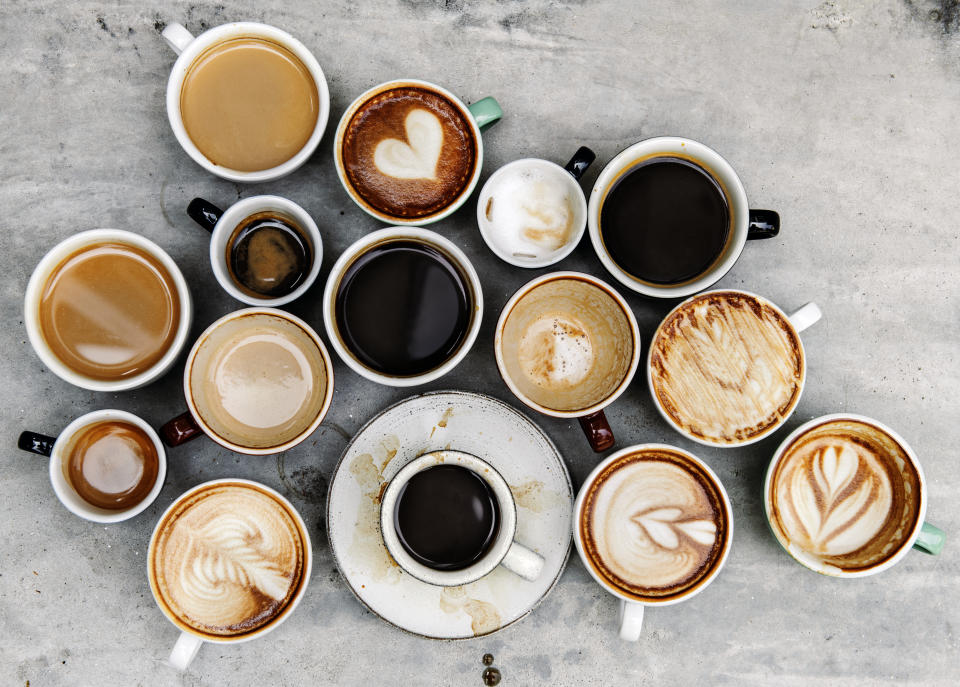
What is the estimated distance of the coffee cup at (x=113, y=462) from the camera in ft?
4.93

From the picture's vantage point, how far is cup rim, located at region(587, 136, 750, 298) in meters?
1.46

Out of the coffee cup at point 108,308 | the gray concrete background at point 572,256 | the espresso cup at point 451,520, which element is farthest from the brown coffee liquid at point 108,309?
the espresso cup at point 451,520

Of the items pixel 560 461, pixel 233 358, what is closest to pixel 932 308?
pixel 560 461

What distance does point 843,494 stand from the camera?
1590 millimetres

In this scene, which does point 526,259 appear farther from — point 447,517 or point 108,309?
point 108,309

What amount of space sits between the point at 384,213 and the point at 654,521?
1.07m

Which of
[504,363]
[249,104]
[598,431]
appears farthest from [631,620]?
[249,104]

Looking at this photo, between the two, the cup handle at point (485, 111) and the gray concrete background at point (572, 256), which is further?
the gray concrete background at point (572, 256)

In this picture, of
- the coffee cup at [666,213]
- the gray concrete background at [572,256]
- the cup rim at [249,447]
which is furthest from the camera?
the gray concrete background at [572,256]

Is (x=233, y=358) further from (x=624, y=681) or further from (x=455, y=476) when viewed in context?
(x=624, y=681)

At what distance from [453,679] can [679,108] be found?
1.73 m

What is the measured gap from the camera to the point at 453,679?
163 cm

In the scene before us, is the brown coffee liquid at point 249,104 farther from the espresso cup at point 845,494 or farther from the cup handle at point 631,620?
the espresso cup at point 845,494

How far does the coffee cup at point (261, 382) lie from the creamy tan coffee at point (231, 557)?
15 centimetres
